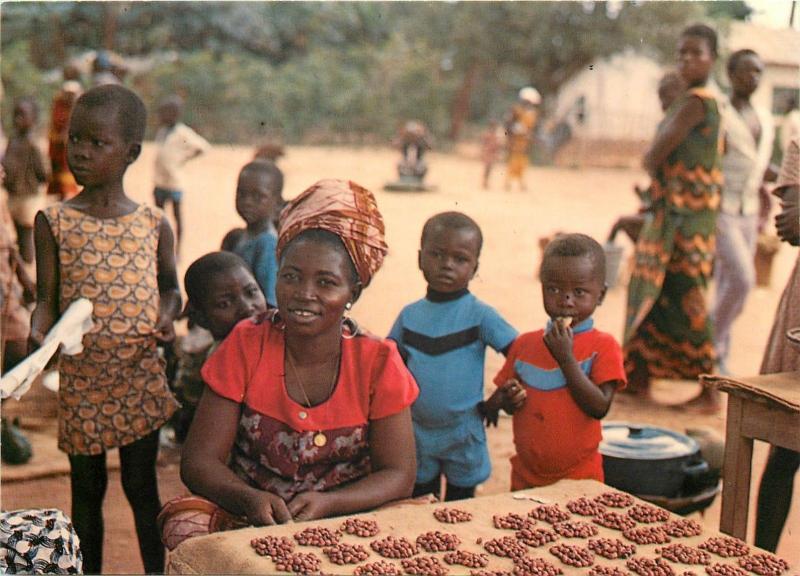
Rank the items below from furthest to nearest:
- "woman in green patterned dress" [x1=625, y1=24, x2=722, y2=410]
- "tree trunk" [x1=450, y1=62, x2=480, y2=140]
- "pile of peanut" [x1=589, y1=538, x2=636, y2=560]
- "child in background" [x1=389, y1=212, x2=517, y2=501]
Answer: "tree trunk" [x1=450, y1=62, x2=480, y2=140] → "woman in green patterned dress" [x1=625, y1=24, x2=722, y2=410] → "child in background" [x1=389, y1=212, x2=517, y2=501] → "pile of peanut" [x1=589, y1=538, x2=636, y2=560]

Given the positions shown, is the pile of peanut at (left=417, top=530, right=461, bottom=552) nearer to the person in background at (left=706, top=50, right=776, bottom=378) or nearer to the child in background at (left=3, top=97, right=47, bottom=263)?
the person in background at (left=706, top=50, right=776, bottom=378)

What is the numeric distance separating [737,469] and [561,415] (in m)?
0.58

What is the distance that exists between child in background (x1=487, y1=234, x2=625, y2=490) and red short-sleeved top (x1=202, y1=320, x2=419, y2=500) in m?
0.68

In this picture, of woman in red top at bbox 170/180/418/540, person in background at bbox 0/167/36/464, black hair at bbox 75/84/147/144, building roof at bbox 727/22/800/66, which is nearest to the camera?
woman in red top at bbox 170/180/418/540

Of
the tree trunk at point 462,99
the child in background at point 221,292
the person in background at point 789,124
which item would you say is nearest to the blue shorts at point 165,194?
the person in background at point 789,124

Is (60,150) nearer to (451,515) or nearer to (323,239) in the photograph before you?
(323,239)

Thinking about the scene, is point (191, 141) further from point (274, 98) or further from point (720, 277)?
point (274, 98)

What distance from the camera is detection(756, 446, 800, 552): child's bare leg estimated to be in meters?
3.35

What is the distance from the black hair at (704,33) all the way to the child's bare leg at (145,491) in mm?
3686

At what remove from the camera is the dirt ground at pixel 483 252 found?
15.0 ft

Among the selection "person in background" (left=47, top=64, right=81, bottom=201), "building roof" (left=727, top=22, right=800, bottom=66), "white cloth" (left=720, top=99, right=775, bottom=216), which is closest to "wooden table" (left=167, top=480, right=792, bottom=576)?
"white cloth" (left=720, top=99, right=775, bottom=216)

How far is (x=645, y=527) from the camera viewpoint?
2.45m

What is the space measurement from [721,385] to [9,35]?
2586cm

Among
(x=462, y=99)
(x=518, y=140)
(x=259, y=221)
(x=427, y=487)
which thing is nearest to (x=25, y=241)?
(x=259, y=221)
